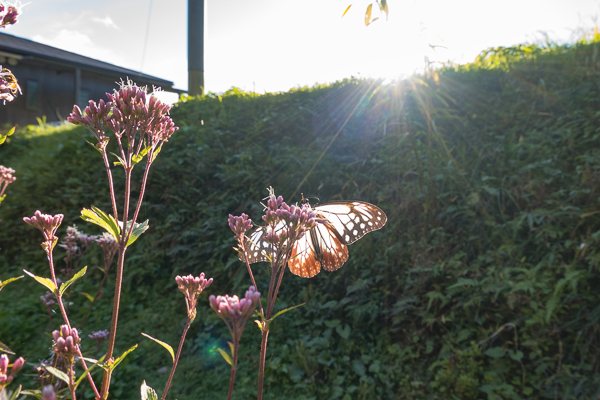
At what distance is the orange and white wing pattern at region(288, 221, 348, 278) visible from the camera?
202 centimetres

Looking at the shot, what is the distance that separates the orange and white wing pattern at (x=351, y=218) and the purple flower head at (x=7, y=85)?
135 centimetres

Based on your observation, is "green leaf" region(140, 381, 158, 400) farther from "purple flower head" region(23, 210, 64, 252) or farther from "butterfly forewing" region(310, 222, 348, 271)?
"butterfly forewing" region(310, 222, 348, 271)

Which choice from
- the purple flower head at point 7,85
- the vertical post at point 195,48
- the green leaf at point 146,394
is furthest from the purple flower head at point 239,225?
the vertical post at point 195,48

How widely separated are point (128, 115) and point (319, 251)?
110 centimetres

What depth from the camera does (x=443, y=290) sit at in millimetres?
3492

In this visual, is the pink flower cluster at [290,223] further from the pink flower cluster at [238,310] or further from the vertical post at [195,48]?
the vertical post at [195,48]

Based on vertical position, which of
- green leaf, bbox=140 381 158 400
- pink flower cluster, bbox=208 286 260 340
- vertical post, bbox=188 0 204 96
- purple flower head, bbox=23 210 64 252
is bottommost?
green leaf, bbox=140 381 158 400

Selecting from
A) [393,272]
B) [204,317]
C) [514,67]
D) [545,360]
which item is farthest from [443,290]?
[514,67]

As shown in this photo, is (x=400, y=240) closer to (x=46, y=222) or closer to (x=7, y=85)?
(x=46, y=222)

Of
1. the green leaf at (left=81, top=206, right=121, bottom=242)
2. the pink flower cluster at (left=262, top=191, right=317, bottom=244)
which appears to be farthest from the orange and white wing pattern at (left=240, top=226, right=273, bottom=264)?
the green leaf at (left=81, top=206, right=121, bottom=242)

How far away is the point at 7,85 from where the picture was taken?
55.7 inches

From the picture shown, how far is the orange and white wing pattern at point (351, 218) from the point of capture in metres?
2.22

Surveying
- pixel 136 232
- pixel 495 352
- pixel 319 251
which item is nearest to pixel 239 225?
pixel 136 232

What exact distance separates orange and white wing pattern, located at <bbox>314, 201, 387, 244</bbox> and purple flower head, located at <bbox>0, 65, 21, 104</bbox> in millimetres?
1352
